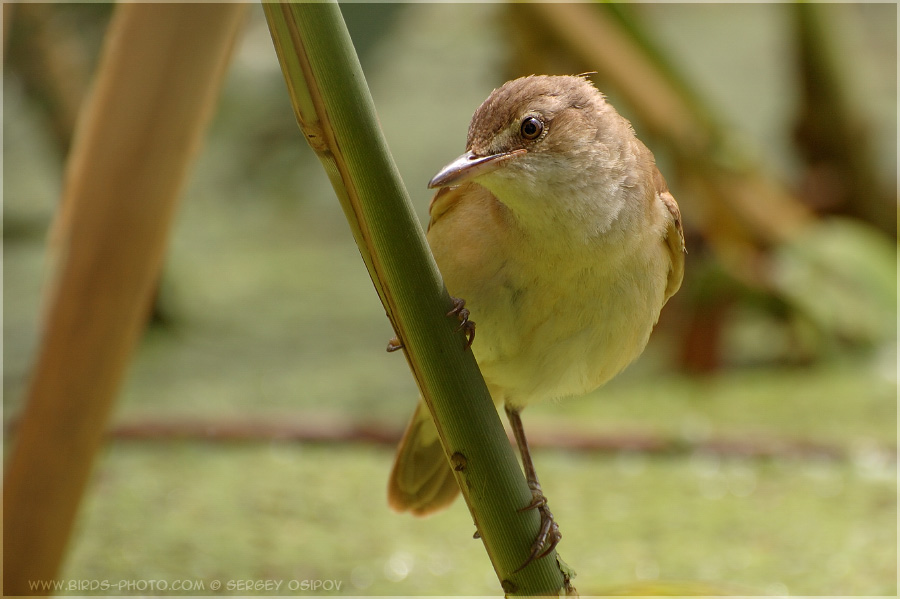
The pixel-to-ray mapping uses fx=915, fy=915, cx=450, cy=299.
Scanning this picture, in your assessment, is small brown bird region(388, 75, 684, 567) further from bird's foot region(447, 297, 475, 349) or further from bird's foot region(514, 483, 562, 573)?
bird's foot region(447, 297, 475, 349)

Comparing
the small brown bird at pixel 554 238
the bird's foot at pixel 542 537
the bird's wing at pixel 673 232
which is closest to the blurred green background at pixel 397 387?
the bird's foot at pixel 542 537

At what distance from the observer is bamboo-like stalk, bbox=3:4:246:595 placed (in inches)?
43.9

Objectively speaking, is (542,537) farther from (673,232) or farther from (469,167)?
(673,232)

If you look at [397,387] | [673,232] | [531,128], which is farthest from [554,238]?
[397,387]

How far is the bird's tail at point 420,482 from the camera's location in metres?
1.36

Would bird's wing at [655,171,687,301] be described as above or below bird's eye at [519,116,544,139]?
below

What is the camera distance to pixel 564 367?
117 cm

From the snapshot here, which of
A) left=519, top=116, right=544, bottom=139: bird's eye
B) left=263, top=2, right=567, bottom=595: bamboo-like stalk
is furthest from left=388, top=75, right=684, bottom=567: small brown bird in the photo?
left=263, top=2, right=567, bottom=595: bamboo-like stalk

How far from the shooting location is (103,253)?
1.15 meters

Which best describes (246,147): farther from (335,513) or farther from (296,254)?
(335,513)

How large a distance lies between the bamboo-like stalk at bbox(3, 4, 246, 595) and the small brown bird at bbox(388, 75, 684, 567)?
0.35m

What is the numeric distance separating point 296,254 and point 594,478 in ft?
6.81

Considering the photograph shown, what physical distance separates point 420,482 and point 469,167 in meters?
0.59

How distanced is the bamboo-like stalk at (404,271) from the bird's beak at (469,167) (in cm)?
16
